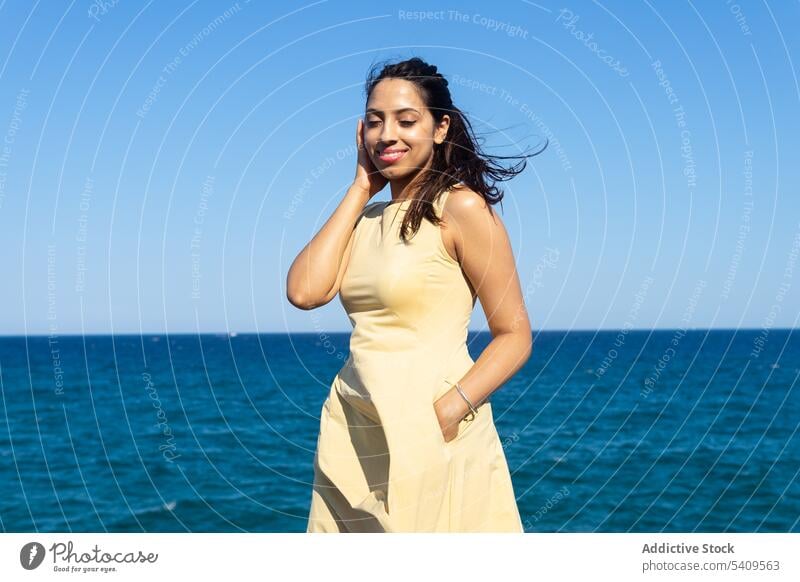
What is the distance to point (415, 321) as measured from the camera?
3172 mm

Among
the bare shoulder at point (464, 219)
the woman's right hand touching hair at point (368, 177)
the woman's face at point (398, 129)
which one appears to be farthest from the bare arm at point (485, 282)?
the woman's right hand touching hair at point (368, 177)

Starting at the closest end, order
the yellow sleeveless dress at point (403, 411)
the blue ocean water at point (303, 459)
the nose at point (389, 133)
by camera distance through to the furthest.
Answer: the yellow sleeveless dress at point (403, 411), the nose at point (389, 133), the blue ocean water at point (303, 459)

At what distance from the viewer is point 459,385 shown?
3.22m

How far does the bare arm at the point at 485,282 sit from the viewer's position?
3.20 metres

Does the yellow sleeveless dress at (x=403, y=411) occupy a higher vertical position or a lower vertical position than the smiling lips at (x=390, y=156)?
lower

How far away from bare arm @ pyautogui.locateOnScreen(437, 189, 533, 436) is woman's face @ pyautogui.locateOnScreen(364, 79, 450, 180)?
0.21 meters

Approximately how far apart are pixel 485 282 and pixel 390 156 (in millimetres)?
543

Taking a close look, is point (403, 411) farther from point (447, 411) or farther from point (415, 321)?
point (415, 321)

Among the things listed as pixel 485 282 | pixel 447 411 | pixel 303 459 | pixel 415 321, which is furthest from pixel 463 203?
pixel 303 459

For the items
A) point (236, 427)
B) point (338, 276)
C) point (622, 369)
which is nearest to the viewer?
point (338, 276)

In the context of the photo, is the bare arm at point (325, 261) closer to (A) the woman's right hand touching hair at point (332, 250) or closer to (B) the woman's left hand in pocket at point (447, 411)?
(A) the woman's right hand touching hair at point (332, 250)
